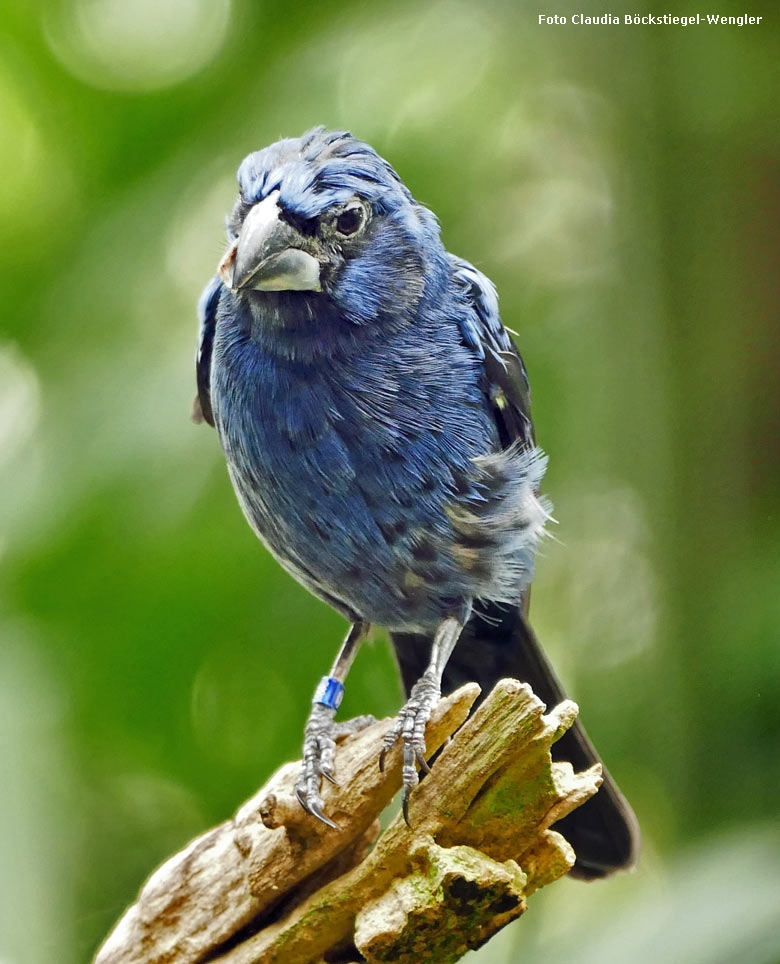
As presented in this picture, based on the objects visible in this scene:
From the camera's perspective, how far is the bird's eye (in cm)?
193

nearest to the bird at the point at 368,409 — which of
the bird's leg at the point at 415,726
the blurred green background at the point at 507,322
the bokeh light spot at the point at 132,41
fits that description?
the bird's leg at the point at 415,726

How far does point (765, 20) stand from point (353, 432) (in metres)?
1.92

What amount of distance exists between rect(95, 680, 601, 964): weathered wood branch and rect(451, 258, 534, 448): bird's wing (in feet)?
1.92

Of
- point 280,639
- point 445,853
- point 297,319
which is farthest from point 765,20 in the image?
point 445,853

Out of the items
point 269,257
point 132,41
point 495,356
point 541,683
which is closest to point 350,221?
point 269,257

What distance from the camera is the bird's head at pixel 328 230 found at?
6.07 ft

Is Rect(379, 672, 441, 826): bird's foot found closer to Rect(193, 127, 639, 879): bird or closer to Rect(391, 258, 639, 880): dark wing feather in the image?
Rect(193, 127, 639, 879): bird

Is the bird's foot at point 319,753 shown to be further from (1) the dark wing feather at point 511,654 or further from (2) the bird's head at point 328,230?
(2) the bird's head at point 328,230

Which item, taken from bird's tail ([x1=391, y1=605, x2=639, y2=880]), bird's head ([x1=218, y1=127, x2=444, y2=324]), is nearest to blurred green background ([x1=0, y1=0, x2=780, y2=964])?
bird's tail ([x1=391, y1=605, x2=639, y2=880])

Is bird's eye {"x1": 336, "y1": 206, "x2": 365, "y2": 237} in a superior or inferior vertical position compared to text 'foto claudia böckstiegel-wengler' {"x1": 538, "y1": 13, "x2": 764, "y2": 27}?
inferior

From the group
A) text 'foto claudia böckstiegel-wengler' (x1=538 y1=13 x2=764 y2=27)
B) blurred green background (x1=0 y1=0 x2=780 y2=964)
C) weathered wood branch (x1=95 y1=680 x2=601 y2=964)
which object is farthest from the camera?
text 'foto claudia böckstiegel-wengler' (x1=538 y1=13 x2=764 y2=27)

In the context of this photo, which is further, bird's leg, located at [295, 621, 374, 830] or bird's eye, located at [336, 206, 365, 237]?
bird's leg, located at [295, 621, 374, 830]

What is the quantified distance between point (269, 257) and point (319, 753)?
0.96 metres

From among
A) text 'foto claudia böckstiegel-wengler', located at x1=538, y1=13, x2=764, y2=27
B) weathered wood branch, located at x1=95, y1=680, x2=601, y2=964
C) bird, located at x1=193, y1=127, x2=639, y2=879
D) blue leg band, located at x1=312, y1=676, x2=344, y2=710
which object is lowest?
weathered wood branch, located at x1=95, y1=680, x2=601, y2=964
